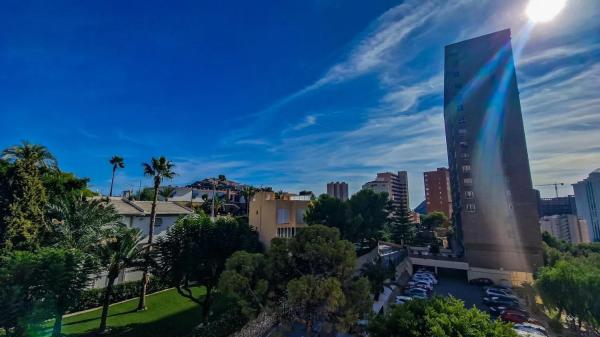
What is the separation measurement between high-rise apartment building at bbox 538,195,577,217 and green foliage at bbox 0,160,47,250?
117 meters

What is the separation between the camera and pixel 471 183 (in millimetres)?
37250

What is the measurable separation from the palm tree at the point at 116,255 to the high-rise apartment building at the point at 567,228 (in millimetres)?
79114

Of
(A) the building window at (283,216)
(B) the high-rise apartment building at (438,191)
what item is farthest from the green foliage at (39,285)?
(B) the high-rise apartment building at (438,191)

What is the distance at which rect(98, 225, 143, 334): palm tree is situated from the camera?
1559 cm

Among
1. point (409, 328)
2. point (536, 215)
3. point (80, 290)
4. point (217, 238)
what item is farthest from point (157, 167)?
point (536, 215)

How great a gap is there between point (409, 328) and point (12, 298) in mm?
14906

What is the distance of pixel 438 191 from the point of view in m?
94.7

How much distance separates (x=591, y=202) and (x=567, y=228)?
19192 millimetres

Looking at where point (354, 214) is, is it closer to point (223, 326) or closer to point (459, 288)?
point (459, 288)

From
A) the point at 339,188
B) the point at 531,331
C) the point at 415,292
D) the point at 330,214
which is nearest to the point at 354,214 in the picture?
the point at 330,214

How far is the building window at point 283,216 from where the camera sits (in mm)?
28062

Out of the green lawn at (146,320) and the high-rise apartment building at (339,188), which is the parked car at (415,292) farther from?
the high-rise apartment building at (339,188)

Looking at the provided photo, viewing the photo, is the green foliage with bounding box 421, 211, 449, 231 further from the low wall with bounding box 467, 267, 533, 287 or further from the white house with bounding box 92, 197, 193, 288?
the white house with bounding box 92, 197, 193, 288

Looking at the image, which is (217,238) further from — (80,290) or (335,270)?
Result: (335,270)
